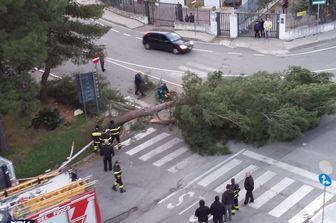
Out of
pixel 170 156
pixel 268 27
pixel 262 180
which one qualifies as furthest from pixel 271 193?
pixel 268 27

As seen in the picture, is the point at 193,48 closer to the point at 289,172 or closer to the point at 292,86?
the point at 292,86

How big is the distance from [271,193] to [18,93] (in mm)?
9460

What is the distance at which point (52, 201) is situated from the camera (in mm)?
15227

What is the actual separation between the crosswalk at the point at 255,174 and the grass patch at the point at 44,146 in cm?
226

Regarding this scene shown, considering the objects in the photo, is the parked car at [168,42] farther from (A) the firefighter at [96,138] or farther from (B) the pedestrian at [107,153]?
(B) the pedestrian at [107,153]

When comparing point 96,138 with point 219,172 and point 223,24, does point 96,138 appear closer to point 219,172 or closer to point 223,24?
point 219,172

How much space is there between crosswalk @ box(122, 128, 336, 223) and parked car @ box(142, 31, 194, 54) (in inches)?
384

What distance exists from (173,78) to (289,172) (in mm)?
11115

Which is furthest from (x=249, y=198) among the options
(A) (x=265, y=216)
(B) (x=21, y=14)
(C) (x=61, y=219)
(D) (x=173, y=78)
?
(D) (x=173, y=78)

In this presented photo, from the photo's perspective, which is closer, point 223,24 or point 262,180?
point 262,180

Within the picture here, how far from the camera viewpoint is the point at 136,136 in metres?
23.5

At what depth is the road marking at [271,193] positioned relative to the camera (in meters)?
18.1

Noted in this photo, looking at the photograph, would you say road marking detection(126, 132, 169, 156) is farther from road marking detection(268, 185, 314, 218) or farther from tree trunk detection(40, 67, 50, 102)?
road marking detection(268, 185, 314, 218)

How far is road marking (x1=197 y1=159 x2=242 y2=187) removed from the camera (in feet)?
64.6
